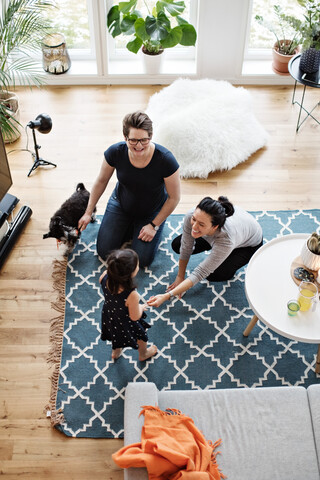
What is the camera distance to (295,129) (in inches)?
161

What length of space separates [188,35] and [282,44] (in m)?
0.88

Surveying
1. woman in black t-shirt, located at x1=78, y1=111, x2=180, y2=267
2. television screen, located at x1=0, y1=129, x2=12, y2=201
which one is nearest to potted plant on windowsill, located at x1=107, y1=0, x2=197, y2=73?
woman in black t-shirt, located at x1=78, y1=111, x2=180, y2=267

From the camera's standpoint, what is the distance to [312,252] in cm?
263

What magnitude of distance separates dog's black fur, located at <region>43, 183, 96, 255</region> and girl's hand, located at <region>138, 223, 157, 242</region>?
0.41 metres

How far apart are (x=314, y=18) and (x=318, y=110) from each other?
822 millimetres

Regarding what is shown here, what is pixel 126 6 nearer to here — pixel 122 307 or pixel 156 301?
pixel 156 301

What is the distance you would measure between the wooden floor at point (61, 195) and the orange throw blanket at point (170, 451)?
17.0 inches

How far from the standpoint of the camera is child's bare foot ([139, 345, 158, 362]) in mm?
2737

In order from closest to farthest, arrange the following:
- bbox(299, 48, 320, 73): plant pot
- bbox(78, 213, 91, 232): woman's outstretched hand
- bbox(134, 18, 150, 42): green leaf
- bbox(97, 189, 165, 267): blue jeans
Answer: bbox(78, 213, 91, 232): woman's outstretched hand, bbox(97, 189, 165, 267): blue jeans, bbox(299, 48, 320, 73): plant pot, bbox(134, 18, 150, 42): green leaf

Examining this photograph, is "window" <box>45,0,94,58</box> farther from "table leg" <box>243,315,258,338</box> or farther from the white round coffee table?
"table leg" <box>243,315,258,338</box>

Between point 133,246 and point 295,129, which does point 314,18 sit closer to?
point 295,129

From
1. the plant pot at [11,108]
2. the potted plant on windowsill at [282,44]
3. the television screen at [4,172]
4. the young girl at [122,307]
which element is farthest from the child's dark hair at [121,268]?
the potted plant on windowsill at [282,44]

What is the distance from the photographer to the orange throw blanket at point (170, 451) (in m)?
1.99

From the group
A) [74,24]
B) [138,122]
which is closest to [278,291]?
[138,122]
